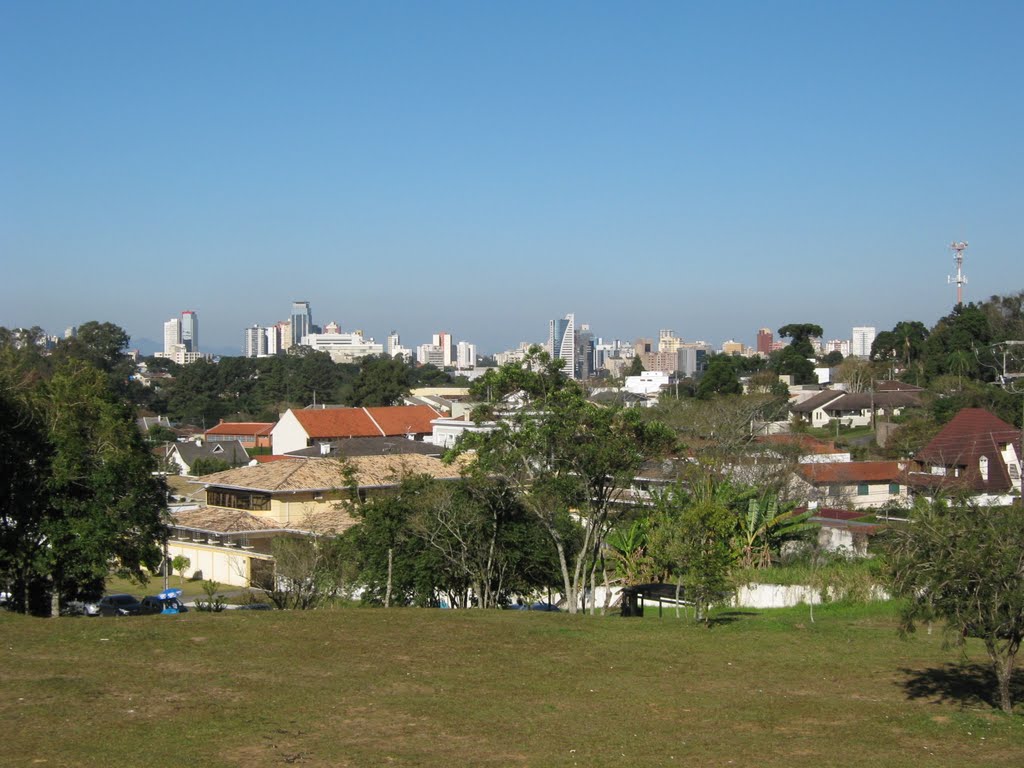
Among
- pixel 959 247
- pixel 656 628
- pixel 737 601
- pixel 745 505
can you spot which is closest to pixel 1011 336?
pixel 959 247

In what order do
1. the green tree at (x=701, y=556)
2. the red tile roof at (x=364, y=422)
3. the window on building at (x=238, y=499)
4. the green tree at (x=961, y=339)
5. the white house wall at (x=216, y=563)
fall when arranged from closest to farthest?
the green tree at (x=701, y=556)
the white house wall at (x=216, y=563)
the window on building at (x=238, y=499)
the red tile roof at (x=364, y=422)
the green tree at (x=961, y=339)

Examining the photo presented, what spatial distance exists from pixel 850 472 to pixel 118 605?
25.9 meters

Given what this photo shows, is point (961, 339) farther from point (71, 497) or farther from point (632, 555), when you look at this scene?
point (71, 497)

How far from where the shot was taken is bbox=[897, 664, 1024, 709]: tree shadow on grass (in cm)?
1205

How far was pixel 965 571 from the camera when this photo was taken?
10312 millimetres

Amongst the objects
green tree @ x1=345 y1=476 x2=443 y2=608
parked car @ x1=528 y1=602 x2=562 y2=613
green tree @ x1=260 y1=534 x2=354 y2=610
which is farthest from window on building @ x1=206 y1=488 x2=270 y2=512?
green tree @ x1=345 y1=476 x2=443 y2=608

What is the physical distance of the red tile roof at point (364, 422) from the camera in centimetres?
6450

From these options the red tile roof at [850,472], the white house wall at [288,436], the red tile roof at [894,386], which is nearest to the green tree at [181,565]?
the red tile roof at [850,472]

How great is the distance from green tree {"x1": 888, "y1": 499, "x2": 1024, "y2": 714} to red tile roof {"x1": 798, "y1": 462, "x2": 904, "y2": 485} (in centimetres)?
2684

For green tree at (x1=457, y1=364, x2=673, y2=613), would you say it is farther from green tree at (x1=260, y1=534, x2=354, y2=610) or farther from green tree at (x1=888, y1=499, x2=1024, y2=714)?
green tree at (x1=888, y1=499, x2=1024, y2=714)

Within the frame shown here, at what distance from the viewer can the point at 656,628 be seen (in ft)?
54.6

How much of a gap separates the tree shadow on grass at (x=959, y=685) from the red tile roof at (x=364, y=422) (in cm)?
5271

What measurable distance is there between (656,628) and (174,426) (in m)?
79.5

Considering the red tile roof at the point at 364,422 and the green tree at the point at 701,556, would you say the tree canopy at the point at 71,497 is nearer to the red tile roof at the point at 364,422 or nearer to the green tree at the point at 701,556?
the green tree at the point at 701,556
